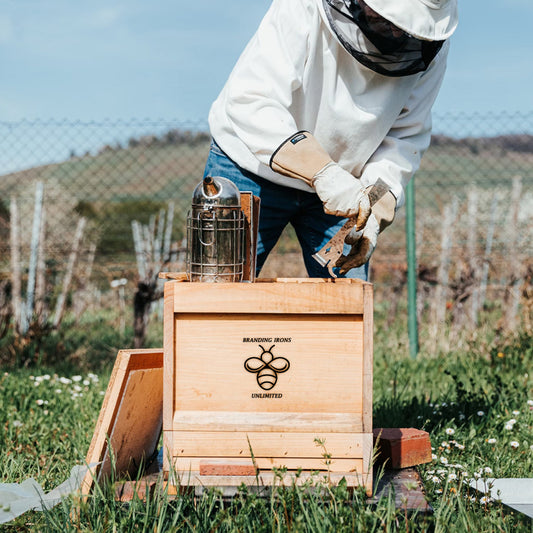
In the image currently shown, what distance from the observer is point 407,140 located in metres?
2.99

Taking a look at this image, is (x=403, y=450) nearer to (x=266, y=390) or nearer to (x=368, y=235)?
(x=266, y=390)

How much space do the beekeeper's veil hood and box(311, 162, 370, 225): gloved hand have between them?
48cm

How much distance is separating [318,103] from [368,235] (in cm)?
62

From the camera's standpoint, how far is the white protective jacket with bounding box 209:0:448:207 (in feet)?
8.12

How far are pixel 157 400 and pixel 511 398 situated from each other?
2.11m

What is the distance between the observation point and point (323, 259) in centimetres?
242

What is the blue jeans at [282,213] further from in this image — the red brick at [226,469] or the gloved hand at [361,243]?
the red brick at [226,469]

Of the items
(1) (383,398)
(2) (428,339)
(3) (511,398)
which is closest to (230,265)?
(1) (383,398)

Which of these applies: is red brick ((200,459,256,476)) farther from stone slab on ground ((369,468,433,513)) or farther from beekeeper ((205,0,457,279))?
beekeeper ((205,0,457,279))

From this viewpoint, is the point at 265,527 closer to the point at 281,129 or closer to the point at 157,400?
Answer: the point at 157,400

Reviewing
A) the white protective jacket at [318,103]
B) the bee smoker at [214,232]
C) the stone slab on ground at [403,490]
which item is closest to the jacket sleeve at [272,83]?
the white protective jacket at [318,103]

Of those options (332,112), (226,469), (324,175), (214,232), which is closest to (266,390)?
(226,469)

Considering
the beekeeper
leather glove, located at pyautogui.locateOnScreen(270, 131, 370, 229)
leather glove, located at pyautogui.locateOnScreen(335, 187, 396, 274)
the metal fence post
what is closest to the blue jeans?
the beekeeper

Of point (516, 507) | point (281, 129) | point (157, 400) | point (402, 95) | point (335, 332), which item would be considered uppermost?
point (402, 95)
